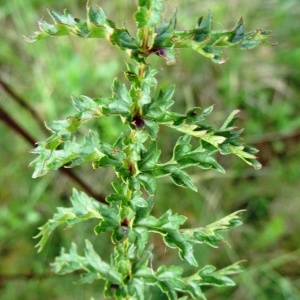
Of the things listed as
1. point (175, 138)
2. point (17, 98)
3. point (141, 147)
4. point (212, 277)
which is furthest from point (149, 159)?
point (175, 138)

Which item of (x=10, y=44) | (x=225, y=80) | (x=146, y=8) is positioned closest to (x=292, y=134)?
(x=225, y=80)

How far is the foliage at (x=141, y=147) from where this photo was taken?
3.92 ft

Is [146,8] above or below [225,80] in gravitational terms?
above

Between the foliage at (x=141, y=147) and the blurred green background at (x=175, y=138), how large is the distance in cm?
129

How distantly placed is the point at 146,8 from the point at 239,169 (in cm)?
190

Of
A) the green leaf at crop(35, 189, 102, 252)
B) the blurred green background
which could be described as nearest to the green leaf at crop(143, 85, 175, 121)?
the green leaf at crop(35, 189, 102, 252)

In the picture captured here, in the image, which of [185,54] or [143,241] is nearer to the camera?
[143,241]

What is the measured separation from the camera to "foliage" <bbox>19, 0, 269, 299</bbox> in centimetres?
119

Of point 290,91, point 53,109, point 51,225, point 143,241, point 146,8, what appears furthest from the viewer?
point 290,91

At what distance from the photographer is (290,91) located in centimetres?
314

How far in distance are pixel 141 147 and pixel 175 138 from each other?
1718 millimetres

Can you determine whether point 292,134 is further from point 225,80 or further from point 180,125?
point 180,125

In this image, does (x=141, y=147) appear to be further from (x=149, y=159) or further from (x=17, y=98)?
(x=17, y=98)

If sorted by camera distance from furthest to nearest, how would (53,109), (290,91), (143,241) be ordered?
(290,91), (53,109), (143,241)
